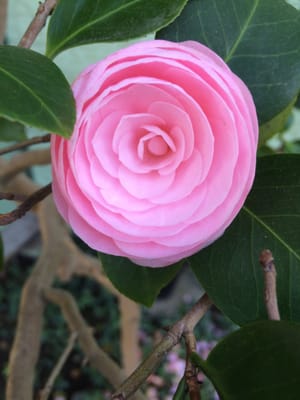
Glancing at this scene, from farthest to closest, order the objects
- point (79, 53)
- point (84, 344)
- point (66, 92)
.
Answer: point (79, 53), point (84, 344), point (66, 92)

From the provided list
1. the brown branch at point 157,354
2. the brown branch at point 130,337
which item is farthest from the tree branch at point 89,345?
the brown branch at point 157,354

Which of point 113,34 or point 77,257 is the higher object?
point 113,34

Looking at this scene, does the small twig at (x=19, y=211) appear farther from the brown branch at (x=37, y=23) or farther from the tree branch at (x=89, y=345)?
the tree branch at (x=89, y=345)

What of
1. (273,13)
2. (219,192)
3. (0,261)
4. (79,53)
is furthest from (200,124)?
(79,53)

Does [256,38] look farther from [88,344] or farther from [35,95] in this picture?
[88,344]

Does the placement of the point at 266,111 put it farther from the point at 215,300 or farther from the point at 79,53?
the point at 79,53

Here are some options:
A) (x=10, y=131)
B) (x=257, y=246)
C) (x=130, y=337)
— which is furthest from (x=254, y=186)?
(x=130, y=337)
